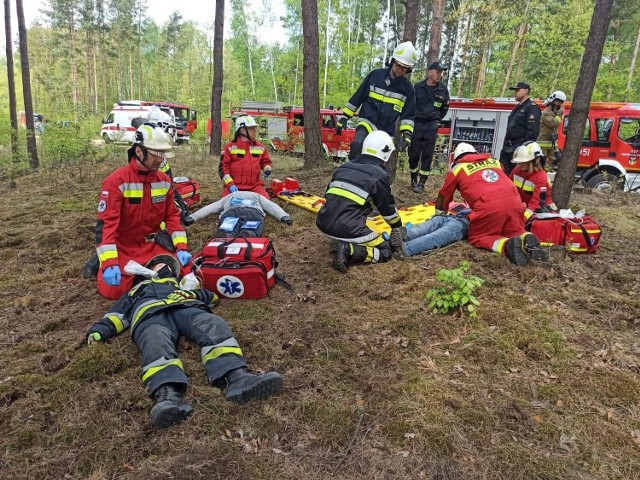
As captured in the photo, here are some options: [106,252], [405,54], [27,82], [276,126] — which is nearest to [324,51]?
[276,126]

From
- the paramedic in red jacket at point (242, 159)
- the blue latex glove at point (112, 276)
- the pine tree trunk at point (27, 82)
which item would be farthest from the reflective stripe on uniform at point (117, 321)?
the pine tree trunk at point (27, 82)

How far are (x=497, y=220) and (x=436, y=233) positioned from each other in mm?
704

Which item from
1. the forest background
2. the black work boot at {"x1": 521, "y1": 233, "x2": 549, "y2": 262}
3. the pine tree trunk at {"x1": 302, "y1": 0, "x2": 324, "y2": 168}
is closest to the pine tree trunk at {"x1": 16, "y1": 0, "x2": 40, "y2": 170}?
the forest background

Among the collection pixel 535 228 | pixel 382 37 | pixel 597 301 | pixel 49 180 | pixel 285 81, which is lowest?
pixel 49 180

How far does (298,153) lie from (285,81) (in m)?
18.0

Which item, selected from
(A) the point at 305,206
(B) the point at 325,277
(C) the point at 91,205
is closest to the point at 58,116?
(C) the point at 91,205

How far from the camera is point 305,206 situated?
270 inches

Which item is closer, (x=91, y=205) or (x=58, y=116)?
(x=91, y=205)

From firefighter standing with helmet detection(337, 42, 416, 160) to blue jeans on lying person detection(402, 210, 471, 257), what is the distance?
1503 mm

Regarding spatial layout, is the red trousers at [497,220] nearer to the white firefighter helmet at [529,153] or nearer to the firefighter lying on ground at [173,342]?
the white firefighter helmet at [529,153]

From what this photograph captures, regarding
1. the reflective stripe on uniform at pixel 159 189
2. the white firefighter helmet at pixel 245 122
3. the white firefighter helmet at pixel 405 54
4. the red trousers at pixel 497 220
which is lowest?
the red trousers at pixel 497 220

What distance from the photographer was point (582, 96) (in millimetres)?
6055

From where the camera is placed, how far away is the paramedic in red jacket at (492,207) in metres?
4.47

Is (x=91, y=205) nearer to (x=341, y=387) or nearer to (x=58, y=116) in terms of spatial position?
(x=58, y=116)
